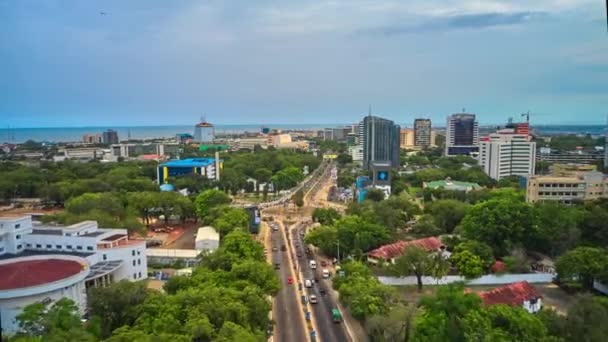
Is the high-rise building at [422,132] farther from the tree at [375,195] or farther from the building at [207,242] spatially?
the building at [207,242]

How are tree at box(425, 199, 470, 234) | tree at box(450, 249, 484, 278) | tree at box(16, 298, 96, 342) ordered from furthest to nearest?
tree at box(425, 199, 470, 234) < tree at box(450, 249, 484, 278) < tree at box(16, 298, 96, 342)

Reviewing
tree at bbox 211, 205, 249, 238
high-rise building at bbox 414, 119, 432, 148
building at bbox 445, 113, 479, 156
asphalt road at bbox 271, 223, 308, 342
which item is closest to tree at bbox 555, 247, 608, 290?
asphalt road at bbox 271, 223, 308, 342

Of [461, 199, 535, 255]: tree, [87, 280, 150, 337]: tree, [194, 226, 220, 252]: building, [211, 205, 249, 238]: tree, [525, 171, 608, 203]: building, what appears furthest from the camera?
[525, 171, 608, 203]: building

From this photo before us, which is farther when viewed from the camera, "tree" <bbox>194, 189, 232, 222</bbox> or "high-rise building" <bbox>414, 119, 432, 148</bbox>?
"high-rise building" <bbox>414, 119, 432, 148</bbox>

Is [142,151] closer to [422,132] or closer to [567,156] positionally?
[422,132]

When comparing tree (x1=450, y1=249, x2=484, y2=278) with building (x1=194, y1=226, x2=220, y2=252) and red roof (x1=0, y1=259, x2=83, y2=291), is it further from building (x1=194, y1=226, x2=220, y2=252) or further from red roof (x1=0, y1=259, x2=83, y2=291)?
red roof (x1=0, y1=259, x2=83, y2=291)

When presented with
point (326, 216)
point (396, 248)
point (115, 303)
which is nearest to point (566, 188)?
point (326, 216)

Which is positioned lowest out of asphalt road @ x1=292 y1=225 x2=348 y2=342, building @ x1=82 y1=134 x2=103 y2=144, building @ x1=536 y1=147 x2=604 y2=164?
asphalt road @ x1=292 y1=225 x2=348 y2=342

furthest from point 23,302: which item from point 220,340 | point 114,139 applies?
point 114,139
